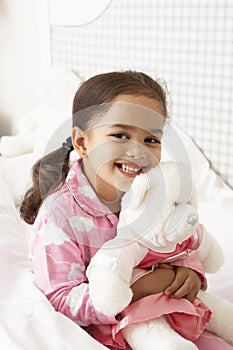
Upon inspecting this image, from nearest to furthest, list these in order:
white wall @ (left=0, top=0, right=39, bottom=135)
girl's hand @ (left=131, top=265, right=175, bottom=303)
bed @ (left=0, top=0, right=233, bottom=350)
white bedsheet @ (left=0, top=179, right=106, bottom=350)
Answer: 1. white bedsheet @ (left=0, top=179, right=106, bottom=350)
2. girl's hand @ (left=131, top=265, right=175, bottom=303)
3. bed @ (left=0, top=0, right=233, bottom=350)
4. white wall @ (left=0, top=0, right=39, bottom=135)

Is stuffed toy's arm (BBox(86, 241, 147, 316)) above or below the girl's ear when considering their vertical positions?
below

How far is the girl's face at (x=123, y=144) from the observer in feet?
3.32

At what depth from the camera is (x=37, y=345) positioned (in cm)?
86

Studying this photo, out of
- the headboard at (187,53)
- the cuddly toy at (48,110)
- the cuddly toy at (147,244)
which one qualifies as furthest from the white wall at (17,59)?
the cuddly toy at (147,244)

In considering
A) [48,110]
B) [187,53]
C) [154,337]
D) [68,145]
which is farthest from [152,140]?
[48,110]

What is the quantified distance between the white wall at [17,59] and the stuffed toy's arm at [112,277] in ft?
6.54

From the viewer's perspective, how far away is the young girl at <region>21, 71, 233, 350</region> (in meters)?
0.98

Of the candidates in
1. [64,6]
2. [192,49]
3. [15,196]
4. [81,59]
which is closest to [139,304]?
[15,196]

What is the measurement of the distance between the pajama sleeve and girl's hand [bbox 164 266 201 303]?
119 mm

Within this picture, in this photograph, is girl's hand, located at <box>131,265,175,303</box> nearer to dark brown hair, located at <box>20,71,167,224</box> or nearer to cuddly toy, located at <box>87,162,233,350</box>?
cuddly toy, located at <box>87,162,233,350</box>

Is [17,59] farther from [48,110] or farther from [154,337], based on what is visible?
[154,337]

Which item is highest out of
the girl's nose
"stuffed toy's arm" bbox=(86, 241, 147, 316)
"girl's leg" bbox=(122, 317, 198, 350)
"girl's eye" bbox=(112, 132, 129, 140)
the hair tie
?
"girl's eye" bbox=(112, 132, 129, 140)

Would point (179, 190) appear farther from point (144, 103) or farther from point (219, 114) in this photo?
point (219, 114)

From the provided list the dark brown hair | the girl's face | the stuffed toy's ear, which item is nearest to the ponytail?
the dark brown hair
